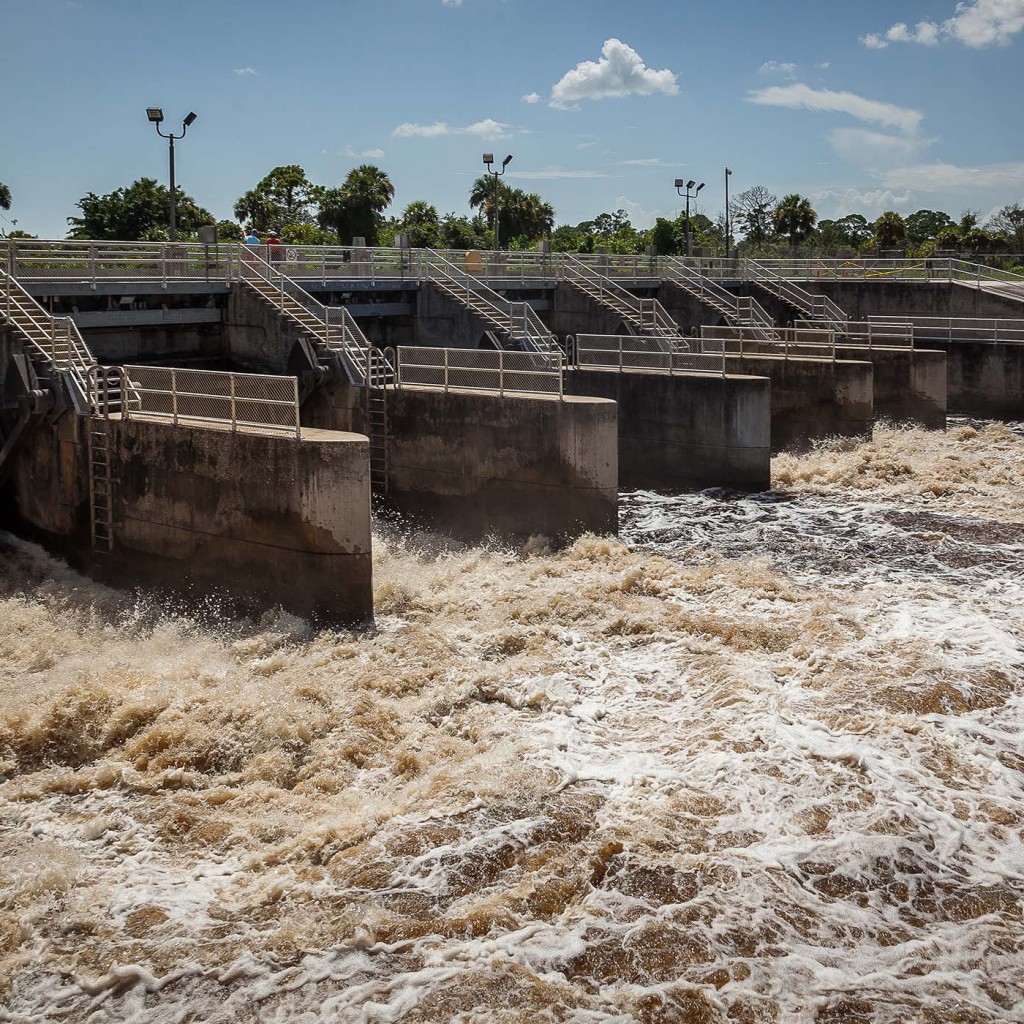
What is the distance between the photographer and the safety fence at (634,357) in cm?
2692

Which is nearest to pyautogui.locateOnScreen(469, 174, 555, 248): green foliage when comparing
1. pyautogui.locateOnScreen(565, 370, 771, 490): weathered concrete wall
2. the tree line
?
the tree line

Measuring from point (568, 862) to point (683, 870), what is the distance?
0.97 meters

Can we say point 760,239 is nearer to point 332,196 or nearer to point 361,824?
point 332,196

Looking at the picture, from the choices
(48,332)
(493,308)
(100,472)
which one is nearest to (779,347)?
(493,308)

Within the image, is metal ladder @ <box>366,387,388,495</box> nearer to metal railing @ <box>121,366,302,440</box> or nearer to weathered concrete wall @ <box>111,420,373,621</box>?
metal railing @ <box>121,366,302,440</box>

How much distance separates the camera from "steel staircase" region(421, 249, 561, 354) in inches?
1156

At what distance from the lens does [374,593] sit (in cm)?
1756

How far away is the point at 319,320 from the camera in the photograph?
24.4m

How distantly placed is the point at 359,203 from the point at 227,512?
58.8 meters

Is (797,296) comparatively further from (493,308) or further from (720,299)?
(493,308)

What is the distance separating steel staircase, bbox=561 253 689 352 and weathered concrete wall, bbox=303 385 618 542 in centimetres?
1248

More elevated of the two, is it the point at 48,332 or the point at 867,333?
the point at 867,333

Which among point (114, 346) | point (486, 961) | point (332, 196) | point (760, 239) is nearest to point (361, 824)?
point (486, 961)

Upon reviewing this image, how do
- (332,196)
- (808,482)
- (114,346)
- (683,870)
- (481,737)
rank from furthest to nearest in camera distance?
1. (332,196)
2. (808,482)
3. (114,346)
4. (481,737)
5. (683,870)
